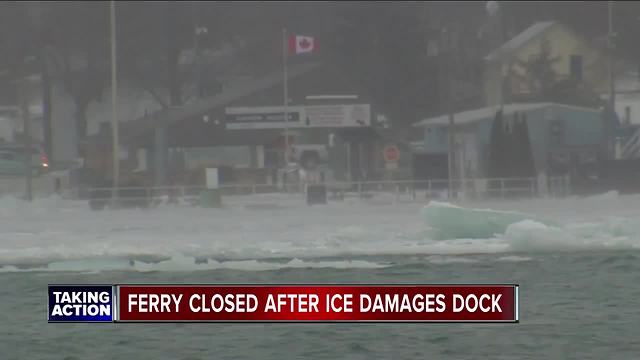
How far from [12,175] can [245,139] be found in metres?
9.23

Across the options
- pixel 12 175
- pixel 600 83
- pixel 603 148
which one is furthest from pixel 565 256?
pixel 600 83

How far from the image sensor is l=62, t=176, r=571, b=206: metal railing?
47.1m

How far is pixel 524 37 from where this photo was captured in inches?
3142

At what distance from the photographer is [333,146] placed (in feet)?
204

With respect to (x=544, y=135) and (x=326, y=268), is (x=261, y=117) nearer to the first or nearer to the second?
(x=544, y=135)

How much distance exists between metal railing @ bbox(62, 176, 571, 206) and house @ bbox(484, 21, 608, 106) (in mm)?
24792

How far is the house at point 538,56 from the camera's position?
7594 cm

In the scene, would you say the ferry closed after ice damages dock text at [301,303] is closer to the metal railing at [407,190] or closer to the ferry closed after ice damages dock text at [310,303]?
the ferry closed after ice damages dock text at [310,303]

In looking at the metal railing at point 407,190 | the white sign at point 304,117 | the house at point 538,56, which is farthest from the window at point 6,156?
the house at point 538,56

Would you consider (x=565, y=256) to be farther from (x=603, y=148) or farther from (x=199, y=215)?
(x=603, y=148)

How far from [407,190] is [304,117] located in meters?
6.98

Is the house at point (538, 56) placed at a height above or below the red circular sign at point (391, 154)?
above

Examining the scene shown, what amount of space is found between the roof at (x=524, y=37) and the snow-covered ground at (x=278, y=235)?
29.2 meters

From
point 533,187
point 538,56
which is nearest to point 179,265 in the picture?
point 533,187
